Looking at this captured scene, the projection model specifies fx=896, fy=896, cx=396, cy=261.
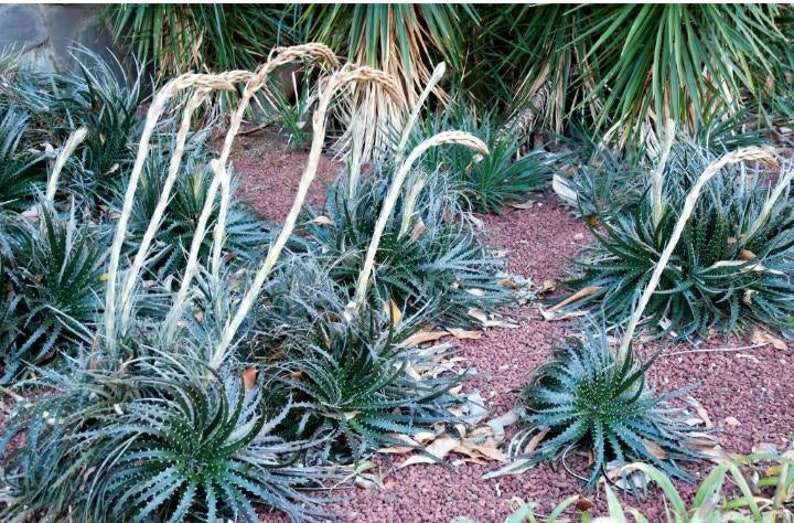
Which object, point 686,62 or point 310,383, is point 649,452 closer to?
point 310,383

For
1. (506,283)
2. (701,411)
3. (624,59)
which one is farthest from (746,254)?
(624,59)

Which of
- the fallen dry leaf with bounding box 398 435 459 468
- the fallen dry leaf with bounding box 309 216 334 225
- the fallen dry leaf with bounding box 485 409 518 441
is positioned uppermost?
the fallen dry leaf with bounding box 309 216 334 225

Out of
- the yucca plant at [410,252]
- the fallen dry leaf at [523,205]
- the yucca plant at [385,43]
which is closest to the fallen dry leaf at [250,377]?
the yucca plant at [410,252]

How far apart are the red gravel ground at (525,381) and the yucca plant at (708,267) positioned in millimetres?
151

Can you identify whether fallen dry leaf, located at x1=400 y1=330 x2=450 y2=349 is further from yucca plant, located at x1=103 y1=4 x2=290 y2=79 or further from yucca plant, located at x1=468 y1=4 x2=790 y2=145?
yucca plant, located at x1=103 y1=4 x2=290 y2=79

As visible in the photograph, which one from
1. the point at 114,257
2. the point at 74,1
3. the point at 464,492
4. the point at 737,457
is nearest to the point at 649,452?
the point at 737,457

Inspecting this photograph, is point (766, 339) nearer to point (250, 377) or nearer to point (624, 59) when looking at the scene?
point (624, 59)

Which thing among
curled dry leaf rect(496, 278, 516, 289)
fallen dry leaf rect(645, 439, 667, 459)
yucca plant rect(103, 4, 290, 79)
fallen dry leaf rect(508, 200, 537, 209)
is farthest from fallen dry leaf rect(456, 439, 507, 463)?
yucca plant rect(103, 4, 290, 79)

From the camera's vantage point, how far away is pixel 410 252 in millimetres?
3770

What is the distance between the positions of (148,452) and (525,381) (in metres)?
1.48

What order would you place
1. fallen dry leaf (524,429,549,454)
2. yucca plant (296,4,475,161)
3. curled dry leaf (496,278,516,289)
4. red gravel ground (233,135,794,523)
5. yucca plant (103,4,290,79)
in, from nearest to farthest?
red gravel ground (233,135,794,523)
fallen dry leaf (524,429,549,454)
curled dry leaf (496,278,516,289)
yucca plant (296,4,475,161)
yucca plant (103,4,290,79)

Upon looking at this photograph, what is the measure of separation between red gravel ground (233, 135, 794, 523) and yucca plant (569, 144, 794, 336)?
151 mm

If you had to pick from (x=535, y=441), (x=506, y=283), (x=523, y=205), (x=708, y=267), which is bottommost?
(x=523, y=205)

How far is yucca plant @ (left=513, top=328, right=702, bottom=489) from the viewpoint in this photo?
2891mm
